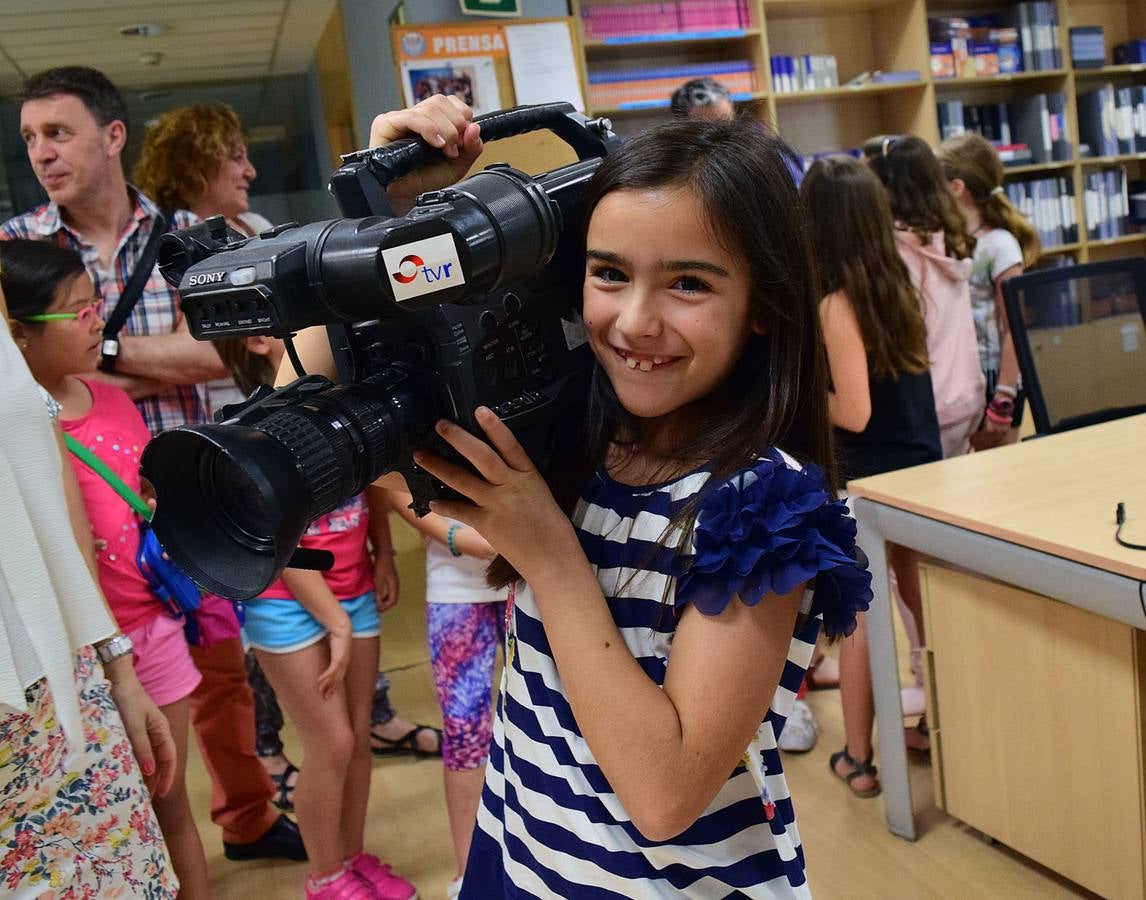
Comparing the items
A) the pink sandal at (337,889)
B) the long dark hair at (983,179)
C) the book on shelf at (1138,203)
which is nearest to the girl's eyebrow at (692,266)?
the pink sandal at (337,889)

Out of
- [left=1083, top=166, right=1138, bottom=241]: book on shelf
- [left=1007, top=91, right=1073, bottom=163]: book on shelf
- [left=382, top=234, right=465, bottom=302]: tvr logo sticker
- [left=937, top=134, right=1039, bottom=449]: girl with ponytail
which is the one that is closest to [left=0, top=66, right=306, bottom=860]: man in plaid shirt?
[left=382, top=234, right=465, bottom=302]: tvr logo sticker

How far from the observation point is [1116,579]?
1.53 m

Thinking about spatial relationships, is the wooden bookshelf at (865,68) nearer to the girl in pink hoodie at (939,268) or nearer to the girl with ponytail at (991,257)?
the girl with ponytail at (991,257)

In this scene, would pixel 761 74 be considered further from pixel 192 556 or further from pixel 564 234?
pixel 192 556

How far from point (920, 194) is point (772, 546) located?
2.11 metres

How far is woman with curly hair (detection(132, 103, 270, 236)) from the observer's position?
2436 mm

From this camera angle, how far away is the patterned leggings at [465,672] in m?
1.90

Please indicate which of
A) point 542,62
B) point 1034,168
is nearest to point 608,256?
point 542,62

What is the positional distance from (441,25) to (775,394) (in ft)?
10.5

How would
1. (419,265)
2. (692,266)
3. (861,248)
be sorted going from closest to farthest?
(419,265) < (692,266) < (861,248)

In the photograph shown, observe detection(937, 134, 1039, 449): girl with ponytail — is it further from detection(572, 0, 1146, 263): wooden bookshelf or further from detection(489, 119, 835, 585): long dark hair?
detection(489, 119, 835, 585): long dark hair

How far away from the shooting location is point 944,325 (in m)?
2.56

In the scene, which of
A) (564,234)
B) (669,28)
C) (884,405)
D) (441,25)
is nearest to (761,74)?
(669,28)

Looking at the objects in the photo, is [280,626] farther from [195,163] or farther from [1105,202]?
[1105,202]
